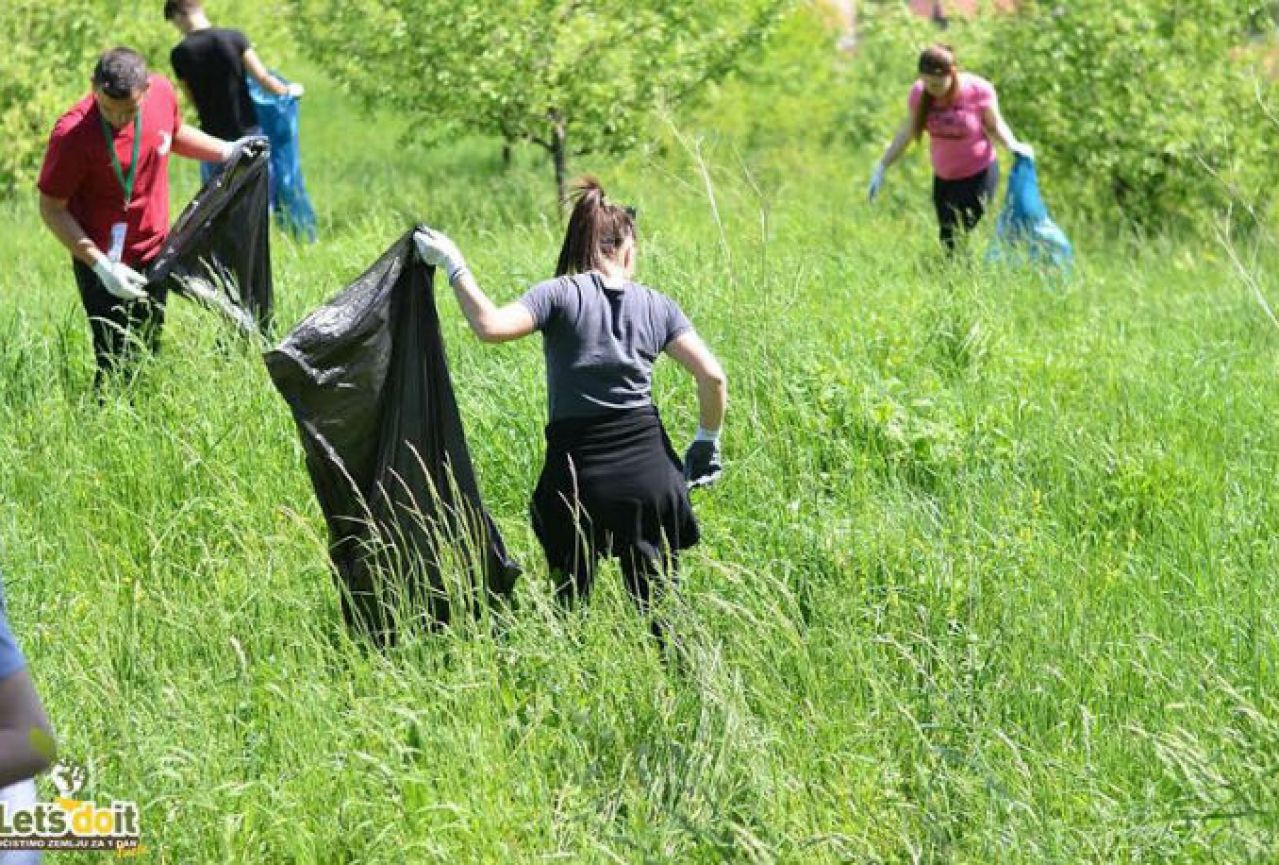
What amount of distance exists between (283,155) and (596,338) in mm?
6259

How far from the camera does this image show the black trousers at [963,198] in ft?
31.2

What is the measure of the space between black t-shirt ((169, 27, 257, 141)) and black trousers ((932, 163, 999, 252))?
3710 mm

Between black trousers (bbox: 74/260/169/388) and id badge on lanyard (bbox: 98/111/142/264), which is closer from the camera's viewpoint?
id badge on lanyard (bbox: 98/111/142/264)

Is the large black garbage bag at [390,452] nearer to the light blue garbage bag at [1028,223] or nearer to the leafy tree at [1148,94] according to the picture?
the light blue garbage bag at [1028,223]

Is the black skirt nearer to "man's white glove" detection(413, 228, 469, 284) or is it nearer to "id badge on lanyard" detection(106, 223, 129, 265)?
"man's white glove" detection(413, 228, 469, 284)

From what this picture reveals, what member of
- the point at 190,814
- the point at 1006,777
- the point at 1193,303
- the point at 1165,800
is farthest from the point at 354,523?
the point at 1193,303

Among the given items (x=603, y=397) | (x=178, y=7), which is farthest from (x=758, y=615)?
(x=178, y=7)

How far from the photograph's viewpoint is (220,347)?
6.78 m

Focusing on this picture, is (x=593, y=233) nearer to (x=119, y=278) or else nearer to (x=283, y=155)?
(x=119, y=278)

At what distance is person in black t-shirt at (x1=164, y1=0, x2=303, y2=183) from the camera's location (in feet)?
31.9

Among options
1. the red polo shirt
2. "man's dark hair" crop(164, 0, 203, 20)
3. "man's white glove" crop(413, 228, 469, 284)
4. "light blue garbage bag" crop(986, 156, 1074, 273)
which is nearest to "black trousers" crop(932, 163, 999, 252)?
"light blue garbage bag" crop(986, 156, 1074, 273)

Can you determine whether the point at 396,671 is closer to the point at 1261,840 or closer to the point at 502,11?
the point at 1261,840

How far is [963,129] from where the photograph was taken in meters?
9.38

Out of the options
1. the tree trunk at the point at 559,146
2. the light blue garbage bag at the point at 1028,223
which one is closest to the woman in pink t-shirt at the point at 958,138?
the light blue garbage bag at the point at 1028,223
